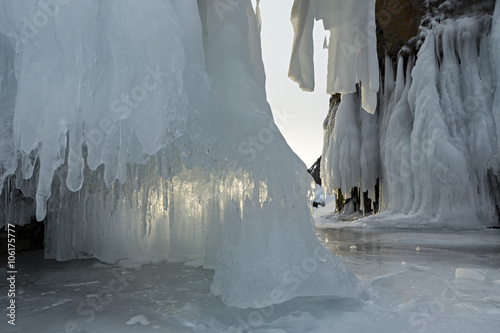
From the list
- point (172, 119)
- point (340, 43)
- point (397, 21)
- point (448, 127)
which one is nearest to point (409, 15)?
point (397, 21)

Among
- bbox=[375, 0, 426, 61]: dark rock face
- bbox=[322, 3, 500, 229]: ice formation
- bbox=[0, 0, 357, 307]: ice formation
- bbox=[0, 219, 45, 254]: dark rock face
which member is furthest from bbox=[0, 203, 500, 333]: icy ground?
bbox=[375, 0, 426, 61]: dark rock face

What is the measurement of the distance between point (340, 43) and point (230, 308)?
141 inches

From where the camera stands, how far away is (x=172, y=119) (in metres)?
2.21

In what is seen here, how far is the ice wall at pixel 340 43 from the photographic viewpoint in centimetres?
439

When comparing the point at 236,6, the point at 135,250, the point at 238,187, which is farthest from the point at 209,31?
the point at 135,250

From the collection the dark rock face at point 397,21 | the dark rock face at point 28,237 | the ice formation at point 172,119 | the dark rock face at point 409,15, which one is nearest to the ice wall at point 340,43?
the ice formation at point 172,119

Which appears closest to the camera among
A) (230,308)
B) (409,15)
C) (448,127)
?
(230,308)

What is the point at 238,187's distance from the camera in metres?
2.61

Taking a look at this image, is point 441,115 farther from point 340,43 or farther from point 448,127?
point 340,43

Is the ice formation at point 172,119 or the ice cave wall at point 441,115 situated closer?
the ice formation at point 172,119

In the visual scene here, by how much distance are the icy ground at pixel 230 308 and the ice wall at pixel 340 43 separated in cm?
233

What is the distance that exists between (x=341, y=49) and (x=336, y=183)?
8.18 m

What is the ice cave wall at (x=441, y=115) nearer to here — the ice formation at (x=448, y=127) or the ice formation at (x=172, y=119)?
the ice formation at (x=448, y=127)

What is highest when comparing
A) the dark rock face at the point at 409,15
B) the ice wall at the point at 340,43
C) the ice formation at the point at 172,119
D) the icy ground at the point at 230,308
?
the dark rock face at the point at 409,15
